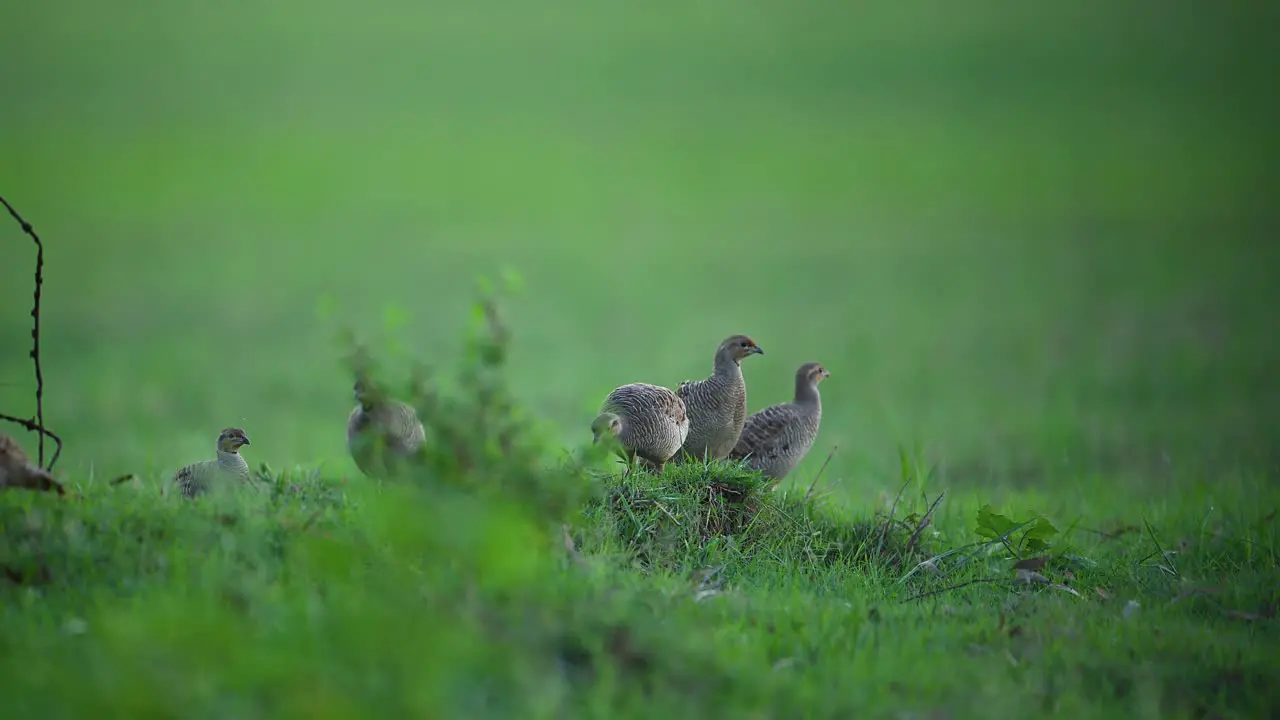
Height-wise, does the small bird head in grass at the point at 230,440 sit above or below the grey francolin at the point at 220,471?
above

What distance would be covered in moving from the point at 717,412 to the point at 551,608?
3983 mm

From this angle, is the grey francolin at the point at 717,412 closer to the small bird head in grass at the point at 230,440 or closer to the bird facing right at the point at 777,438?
the bird facing right at the point at 777,438

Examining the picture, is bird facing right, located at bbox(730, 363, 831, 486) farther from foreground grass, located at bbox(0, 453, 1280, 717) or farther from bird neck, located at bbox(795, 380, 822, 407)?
foreground grass, located at bbox(0, 453, 1280, 717)

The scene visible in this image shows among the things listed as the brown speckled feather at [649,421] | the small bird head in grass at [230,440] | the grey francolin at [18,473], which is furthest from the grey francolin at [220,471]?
the brown speckled feather at [649,421]

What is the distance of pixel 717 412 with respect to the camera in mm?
9484

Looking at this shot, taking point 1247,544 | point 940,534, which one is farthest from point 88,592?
point 1247,544

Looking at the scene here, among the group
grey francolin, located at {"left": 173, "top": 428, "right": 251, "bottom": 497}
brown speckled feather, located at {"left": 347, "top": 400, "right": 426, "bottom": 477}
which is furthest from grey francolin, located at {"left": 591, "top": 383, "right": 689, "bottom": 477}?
grey francolin, located at {"left": 173, "top": 428, "right": 251, "bottom": 497}

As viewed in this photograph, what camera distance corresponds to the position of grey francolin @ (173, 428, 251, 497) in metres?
7.89

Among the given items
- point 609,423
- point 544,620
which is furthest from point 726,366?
point 544,620

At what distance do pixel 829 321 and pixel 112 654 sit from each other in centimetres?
2397

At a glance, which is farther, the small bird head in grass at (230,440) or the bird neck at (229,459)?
the small bird head in grass at (230,440)

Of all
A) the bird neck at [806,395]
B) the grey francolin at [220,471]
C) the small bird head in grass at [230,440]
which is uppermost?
the bird neck at [806,395]

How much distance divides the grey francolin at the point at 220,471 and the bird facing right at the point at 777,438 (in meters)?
3.64

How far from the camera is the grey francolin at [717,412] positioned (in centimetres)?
948
